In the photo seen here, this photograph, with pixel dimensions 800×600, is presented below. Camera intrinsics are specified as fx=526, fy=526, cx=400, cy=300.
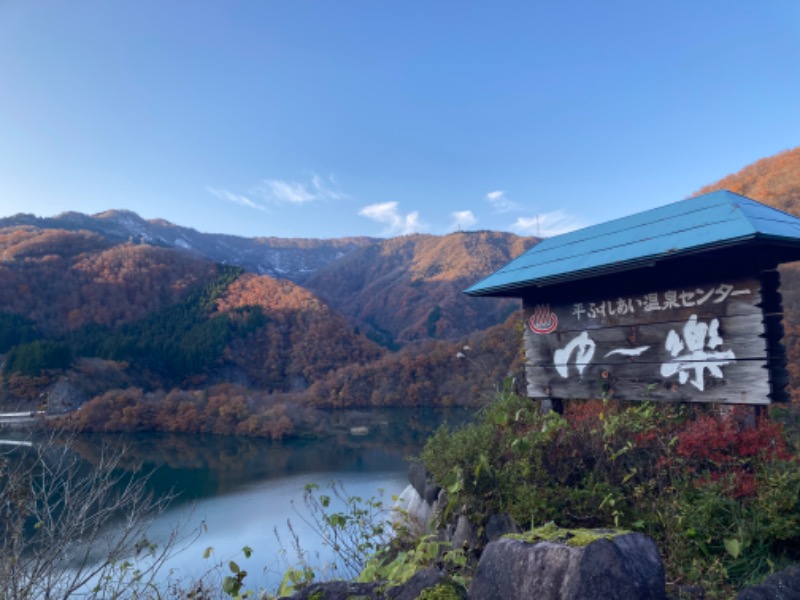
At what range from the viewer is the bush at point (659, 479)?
105 inches

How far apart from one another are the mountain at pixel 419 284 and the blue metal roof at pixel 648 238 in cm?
3459

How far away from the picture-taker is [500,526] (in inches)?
134

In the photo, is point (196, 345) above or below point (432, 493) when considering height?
below

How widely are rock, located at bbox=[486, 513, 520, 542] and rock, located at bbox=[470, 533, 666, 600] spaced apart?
142 cm

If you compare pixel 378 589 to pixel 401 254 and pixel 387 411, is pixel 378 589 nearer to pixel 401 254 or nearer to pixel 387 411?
pixel 387 411

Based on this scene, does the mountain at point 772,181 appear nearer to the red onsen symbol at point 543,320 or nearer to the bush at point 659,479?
the red onsen symbol at point 543,320

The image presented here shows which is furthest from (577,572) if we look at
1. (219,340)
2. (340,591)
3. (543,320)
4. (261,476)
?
(219,340)

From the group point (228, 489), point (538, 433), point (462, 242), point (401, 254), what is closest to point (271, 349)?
point (228, 489)

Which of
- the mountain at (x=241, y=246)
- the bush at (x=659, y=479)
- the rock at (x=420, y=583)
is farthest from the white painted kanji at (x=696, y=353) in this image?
the mountain at (x=241, y=246)

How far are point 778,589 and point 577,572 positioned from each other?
2.38ft

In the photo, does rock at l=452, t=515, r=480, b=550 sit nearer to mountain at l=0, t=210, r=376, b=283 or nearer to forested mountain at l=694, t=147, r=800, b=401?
forested mountain at l=694, t=147, r=800, b=401

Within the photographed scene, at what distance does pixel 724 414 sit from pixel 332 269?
3129 inches

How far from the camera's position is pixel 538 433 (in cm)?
373

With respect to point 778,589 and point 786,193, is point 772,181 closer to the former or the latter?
point 786,193
